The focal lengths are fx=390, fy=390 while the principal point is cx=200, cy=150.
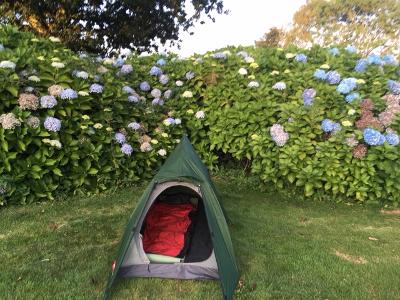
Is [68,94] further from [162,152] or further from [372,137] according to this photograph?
[372,137]

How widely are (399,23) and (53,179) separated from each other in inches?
1058

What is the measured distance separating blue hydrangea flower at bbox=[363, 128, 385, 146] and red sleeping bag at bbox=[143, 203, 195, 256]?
295 cm

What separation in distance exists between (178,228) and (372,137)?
11.1 ft

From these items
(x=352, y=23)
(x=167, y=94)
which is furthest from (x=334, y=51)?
(x=352, y=23)

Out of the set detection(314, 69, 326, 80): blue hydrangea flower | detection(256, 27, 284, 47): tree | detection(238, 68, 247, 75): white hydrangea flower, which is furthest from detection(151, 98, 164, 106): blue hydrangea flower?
detection(256, 27, 284, 47): tree

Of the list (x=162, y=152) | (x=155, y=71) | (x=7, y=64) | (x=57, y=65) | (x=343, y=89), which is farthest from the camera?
(x=155, y=71)

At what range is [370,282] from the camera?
390 cm

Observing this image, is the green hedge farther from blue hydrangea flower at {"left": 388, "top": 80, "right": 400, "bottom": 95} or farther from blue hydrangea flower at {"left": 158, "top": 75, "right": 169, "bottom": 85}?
blue hydrangea flower at {"left": 158, "top": 75, "right": 169, "bottom": 85}

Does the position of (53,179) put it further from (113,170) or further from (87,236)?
(87,236)

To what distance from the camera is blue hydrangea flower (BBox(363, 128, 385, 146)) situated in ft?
19.7

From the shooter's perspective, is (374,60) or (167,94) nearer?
(374,60)

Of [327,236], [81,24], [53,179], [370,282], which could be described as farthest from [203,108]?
[81,24]

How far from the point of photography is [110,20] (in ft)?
51.1

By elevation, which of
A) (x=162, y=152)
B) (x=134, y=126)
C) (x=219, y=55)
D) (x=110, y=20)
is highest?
(x=110, y=20)
